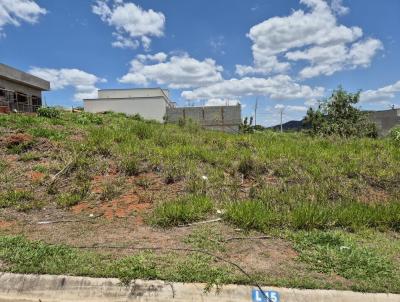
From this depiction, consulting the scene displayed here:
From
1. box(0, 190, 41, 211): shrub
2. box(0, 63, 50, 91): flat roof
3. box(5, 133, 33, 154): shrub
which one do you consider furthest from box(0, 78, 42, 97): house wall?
box(0, 190, 41, 211): shrub

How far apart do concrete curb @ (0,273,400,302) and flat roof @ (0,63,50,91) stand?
2659 centimetres

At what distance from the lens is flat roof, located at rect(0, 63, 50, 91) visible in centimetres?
2734

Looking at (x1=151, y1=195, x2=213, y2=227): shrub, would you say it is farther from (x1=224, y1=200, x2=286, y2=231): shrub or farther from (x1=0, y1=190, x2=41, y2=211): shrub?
(x1=0, y1=190, x2=41, y2=211): shrub

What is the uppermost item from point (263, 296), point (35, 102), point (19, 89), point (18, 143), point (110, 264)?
point (19, 89)

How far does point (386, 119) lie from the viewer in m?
48.3

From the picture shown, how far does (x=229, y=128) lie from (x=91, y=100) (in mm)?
20207

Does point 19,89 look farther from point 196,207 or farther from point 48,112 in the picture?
point 196,207

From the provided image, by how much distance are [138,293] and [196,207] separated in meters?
2.23

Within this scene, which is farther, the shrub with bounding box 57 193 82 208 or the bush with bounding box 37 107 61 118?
the bush with bounding box 37 107 61 118

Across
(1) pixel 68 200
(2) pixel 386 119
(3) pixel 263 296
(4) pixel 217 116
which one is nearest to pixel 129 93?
(4) pixel 217 116

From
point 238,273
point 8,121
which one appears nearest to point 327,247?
point 238,273

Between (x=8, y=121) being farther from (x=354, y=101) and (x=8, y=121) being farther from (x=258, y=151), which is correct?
(x=354, y=101)

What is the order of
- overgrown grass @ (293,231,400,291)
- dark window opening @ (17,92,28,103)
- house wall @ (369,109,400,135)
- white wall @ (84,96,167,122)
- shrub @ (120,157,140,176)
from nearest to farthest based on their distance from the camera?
overgrown grass @ (293,231,400,291) < shrub @ (120,157,140,176) < dark window opening @ (17,92,28,103) < house wall @ (369,109,400,135) < white wall @ (84,96,167,122)

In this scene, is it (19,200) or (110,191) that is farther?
(110,191)
